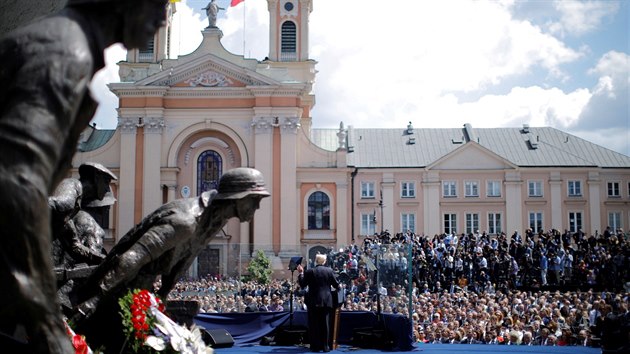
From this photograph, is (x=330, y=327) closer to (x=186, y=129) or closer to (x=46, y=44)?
(x=46, y=44)

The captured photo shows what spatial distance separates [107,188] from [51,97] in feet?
13.9

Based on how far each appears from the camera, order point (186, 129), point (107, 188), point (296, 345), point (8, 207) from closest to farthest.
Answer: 1. point (8, 207)
2. point (107, 188)
3. point (296, 345)
4. point (186, 129)

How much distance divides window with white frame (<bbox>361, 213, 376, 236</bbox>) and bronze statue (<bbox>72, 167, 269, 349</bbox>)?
46.2 m

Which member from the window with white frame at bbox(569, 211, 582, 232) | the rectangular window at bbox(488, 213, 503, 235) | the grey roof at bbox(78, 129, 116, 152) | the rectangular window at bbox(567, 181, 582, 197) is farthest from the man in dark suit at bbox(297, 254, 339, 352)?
the grey roof at bbox(78, 129, 116, 152)

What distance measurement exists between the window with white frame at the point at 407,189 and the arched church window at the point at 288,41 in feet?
42.6

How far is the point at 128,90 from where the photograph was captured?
161 ft

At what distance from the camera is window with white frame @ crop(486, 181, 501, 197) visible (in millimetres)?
52628

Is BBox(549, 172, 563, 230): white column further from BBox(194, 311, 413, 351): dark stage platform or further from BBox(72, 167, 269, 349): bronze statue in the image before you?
BBox(72, 167, 269, 349): bronze statue

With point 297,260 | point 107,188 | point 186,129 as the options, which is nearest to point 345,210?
point 186,129

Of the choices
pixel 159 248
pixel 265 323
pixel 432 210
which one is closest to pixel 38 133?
pixel 159 248

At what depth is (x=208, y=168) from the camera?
49.5m

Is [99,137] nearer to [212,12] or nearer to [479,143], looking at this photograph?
[212,12]

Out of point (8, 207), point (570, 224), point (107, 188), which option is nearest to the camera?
point (8, 207)

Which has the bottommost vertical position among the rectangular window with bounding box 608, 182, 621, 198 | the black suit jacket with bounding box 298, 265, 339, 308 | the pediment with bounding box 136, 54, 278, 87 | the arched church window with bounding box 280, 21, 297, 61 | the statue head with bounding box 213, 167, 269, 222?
the black suit jacket with bounding box 298, 265, 339, 308
